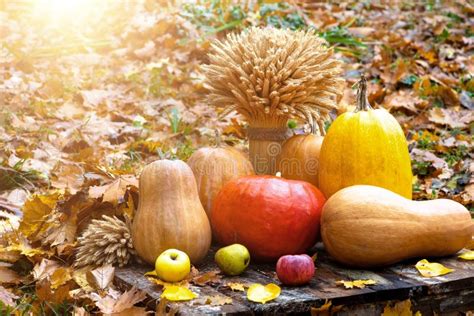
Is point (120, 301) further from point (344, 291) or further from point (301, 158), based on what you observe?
point (301, 158)

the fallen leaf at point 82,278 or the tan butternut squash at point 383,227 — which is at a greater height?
the tan butternut squash at point 383,227

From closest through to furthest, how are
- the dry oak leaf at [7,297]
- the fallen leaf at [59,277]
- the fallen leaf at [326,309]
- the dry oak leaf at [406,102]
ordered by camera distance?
the fallen leaf at [326,309] → the dry oak leaf at [7,297] → the fallen leaf at [59,277] → the dry oak leaf at [406,102]

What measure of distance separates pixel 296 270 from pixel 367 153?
636 millimetres

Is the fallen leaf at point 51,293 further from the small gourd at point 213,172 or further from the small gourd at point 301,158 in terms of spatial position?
the small gourd at point 301,158

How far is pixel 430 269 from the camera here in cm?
219

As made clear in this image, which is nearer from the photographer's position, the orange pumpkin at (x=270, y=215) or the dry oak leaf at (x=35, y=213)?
the orange pumpkin at (x=270, y=215)

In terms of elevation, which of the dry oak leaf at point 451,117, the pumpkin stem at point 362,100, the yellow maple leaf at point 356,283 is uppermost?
the pumpkin stem at point 362,100

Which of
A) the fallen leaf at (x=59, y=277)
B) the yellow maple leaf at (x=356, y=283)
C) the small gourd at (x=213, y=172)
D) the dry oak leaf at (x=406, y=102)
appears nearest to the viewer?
the yellow maple leaf at (x=356, y=283)

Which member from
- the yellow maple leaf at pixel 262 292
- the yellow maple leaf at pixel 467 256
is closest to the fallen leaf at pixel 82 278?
the yellow maple leaf at pixel 262 292

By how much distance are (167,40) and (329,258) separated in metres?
3.92

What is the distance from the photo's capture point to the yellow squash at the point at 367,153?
2443 mm

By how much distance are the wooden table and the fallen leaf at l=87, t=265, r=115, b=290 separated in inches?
1.2

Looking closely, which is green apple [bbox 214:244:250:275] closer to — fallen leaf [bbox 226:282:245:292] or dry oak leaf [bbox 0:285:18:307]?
fallen leaf [bbox 226:282:245:292]

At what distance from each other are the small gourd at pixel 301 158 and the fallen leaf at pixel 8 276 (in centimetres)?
115
